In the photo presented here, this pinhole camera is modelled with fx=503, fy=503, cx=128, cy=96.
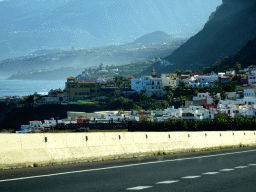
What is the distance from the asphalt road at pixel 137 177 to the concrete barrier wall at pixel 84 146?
434mm

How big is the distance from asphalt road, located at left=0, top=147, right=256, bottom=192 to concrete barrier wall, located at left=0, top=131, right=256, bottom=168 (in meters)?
0.43

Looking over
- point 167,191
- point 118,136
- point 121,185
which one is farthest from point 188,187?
point 118,136

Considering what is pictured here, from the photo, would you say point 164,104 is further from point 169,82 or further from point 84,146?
point 84,146

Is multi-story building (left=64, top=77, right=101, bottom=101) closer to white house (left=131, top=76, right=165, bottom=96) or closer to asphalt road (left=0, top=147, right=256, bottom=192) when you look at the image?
white house (left=131, top=76, right=165, bottom=96)

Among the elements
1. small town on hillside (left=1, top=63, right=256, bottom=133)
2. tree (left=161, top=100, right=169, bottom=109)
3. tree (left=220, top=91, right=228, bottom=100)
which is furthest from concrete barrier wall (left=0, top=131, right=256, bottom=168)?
tree (left=161, top=100, right=169, bottom=109)

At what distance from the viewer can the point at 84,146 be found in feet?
55.1

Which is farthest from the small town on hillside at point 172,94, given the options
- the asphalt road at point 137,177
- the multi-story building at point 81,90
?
the asphalt road at point 137,177

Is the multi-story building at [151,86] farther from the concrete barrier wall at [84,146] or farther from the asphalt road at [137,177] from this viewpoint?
the asphalt road at [137,177]

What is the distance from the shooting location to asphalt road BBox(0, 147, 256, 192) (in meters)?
11.2

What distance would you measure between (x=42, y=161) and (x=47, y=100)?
169023 mm

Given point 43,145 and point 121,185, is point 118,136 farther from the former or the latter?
point 121,185

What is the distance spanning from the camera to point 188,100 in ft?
482

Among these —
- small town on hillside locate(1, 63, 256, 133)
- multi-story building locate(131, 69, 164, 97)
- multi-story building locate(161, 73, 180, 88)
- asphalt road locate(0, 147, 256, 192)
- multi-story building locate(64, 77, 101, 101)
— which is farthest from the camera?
multi-story building locate(64, 77, 101, 101)

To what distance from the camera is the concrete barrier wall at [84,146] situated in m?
14.3
